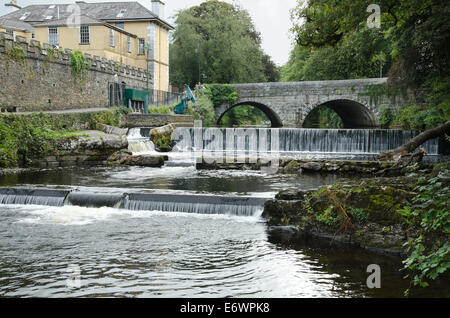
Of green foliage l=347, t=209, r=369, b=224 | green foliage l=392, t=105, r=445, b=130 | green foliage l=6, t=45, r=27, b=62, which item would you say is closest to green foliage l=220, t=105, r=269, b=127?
green foliage l=392, t=105, r=445, b=130

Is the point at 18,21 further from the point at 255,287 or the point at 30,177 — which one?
the point at 255,287

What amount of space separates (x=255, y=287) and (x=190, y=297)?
890 mm

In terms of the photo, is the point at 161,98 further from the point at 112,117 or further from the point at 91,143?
the point at 91,143

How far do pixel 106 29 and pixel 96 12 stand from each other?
6.07 meters

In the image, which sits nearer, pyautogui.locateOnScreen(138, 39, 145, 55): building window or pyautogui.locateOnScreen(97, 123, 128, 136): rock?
pyautogui.locateOnScreen(97, 123, 128, 136): rock

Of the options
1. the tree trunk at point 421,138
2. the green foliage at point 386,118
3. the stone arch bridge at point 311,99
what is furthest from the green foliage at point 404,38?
the tree trunk at point 421,138

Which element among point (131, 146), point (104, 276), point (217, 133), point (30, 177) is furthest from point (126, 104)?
point (104, 276)

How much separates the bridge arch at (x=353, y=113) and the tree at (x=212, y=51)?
11327 mm

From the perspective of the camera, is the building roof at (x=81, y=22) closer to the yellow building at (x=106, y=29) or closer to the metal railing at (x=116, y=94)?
the yellow building at (x=106, y=29)

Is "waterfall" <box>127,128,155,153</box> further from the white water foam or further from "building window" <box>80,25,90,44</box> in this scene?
"building window" <box>80,25,90,44</box>

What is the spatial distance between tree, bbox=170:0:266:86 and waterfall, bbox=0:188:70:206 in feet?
116

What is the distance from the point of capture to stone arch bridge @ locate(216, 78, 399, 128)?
3467 centimetres

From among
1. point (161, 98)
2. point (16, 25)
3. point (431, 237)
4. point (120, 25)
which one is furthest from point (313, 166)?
point (16, 25)

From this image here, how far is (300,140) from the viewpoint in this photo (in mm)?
25547
